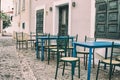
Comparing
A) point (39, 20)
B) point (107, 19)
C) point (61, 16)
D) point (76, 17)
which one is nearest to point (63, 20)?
point (61, 16)

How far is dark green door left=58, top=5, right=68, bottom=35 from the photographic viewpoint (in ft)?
32.5

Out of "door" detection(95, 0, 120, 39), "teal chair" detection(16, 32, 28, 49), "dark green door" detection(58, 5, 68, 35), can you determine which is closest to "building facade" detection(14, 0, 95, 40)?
"dark green door" detection(58, 5, 68, 35)

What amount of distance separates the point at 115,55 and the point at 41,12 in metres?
7.40

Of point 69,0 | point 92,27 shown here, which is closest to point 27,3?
point 69,0

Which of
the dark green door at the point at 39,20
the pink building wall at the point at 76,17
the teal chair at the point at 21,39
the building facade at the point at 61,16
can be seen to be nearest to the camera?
the pink building wall at the point at 76,17

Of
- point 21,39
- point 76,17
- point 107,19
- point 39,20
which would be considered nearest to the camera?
point 107,19

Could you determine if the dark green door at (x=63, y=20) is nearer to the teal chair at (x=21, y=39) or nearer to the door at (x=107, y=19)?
the teal chair at (x=21, y=39)

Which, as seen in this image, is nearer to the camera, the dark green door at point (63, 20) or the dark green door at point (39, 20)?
the dark green door at point (63, 20)

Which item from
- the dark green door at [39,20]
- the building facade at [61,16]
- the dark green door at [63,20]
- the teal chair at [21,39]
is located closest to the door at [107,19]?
the building facade at [61,16]

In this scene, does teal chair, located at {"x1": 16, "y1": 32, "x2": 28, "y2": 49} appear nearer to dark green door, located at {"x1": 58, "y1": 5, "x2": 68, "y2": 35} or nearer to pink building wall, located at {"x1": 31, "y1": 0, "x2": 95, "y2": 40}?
pink building wall, located at {"x1": 31, "y1": 0, "x2": 95, "y2": 40}

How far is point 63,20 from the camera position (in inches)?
404

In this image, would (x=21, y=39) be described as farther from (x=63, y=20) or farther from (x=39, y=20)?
(x=63, y=20)

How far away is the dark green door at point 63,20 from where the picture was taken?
9.90m

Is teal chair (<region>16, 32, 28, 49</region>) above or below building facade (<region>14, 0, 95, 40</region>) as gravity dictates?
below
